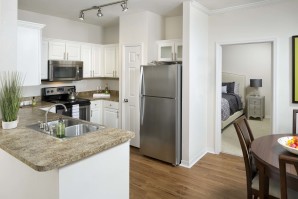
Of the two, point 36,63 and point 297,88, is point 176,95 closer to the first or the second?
point 297,88

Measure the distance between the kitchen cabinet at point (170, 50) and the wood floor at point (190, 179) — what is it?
183 cm

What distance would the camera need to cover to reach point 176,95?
11.0 ft

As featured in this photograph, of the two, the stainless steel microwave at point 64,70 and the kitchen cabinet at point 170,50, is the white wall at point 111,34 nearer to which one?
the stainless steel microwave at point 64,70

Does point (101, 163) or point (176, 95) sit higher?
point (176, 95)

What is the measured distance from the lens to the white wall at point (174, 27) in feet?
13.4

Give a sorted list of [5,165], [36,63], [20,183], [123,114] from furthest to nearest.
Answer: [123,114] < [36,63] < [5,165] < [20,183]

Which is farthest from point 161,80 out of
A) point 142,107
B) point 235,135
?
point 235,135

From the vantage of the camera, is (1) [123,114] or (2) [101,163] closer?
(2) [101,163]

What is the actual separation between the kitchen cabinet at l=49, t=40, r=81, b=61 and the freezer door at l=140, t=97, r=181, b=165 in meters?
1.81

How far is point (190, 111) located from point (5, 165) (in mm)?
2483

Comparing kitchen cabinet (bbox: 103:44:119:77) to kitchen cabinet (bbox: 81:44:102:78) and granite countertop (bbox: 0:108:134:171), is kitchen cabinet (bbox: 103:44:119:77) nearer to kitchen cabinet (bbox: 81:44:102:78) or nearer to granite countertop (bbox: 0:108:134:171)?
kitchen cabinet (bbox: 81:44:102:78)

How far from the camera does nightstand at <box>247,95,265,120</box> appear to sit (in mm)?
6539

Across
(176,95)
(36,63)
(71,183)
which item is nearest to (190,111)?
(176,95)

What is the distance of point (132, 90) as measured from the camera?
4148 millimetres
